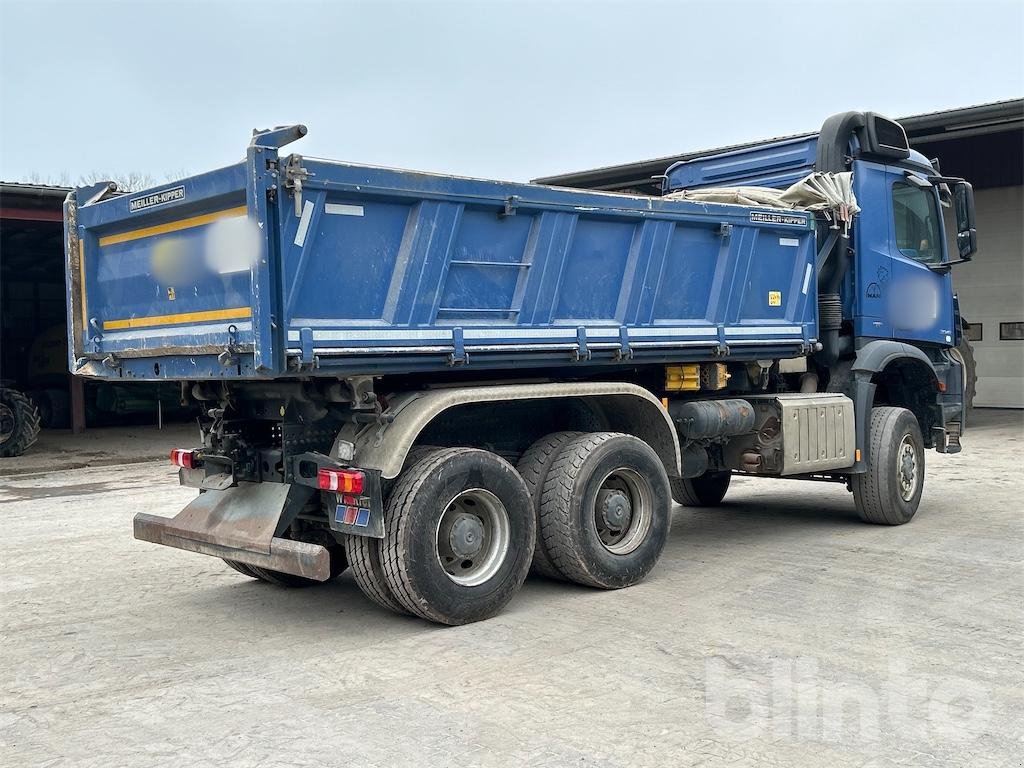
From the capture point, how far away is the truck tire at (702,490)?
10477 millimetres

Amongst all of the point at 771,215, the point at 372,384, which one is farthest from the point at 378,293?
the point at 771,215

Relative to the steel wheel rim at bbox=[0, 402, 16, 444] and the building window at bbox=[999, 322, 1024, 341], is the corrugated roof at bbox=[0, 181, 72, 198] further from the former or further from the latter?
the building window at bbox=[999, 322, 1024, 341]

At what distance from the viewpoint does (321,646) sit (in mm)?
5707

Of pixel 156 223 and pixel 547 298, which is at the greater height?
pixel 156 223

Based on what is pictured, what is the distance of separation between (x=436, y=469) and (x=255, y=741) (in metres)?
1.99

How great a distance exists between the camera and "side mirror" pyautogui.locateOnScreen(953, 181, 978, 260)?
30.7 ft

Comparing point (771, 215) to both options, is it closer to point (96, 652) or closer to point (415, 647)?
point (415, 647)

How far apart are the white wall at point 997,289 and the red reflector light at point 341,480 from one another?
1948cm

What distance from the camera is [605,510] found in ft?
22.7

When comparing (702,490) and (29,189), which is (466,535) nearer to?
(702,490)

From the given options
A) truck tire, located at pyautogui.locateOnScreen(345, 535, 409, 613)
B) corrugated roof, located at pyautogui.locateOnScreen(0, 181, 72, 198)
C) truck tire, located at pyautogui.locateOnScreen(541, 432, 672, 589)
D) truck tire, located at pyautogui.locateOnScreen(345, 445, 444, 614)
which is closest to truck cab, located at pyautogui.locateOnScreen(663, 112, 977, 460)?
truck tire, located at pyautogui.locateOnScreen(541, 432, 672, 589)

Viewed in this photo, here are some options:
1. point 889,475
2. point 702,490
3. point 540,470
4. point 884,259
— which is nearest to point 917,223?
point 884,259

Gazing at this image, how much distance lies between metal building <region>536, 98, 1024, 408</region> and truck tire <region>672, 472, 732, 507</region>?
37.3ft

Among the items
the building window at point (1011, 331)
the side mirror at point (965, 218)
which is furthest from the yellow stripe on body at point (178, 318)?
the building window at point (1011, 331)
